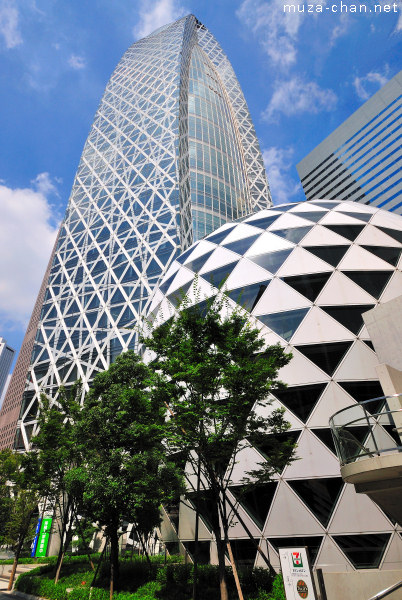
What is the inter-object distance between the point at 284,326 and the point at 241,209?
144 ft

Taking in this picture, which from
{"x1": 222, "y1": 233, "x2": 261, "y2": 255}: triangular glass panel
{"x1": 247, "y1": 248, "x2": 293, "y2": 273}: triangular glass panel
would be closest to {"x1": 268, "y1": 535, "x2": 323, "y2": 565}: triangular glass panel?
{"x1": 247, "y1": 248, "x2": 293, "y2": 273}: triangular glass panel

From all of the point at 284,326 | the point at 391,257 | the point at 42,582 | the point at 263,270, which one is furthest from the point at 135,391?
the point at 391,257

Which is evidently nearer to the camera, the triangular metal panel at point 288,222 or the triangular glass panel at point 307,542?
the triangular glass panel at point 307,542

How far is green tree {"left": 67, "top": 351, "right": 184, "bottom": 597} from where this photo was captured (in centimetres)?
1331

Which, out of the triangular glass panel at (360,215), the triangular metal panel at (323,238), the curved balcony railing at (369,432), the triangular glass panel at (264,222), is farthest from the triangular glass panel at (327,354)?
the triangular glass panel at (264,222)

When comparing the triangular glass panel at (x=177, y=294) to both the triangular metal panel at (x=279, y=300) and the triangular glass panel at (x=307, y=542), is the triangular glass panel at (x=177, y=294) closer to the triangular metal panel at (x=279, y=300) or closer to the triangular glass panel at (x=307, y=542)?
the triangular metal panel at (x=279, y=300)

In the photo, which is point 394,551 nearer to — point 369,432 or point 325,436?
point 325,436

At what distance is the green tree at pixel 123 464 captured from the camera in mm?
13312

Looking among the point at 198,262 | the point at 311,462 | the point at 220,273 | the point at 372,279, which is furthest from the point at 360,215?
the point at 311,462

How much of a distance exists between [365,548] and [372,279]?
11373mm

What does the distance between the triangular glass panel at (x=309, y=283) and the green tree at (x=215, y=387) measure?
616cm

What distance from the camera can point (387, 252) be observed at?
18.8 metres

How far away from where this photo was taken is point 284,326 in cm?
1683

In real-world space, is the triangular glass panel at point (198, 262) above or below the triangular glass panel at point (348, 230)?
above
